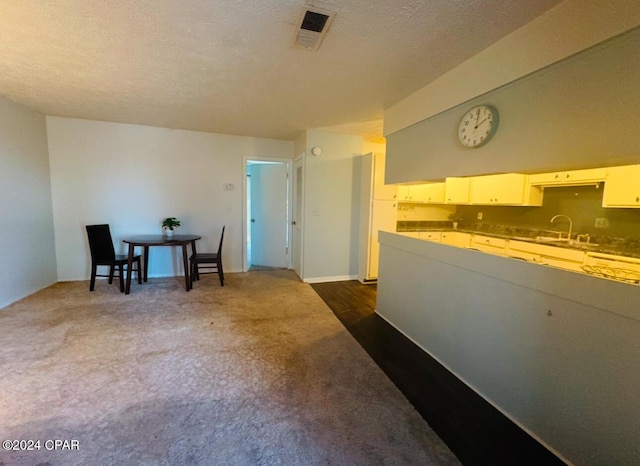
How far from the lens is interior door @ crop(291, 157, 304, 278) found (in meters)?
4.56

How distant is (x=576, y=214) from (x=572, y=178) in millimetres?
450

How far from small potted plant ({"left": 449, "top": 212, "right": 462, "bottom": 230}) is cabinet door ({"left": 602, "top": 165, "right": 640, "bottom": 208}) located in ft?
6.69

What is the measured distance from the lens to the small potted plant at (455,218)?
4.29 m

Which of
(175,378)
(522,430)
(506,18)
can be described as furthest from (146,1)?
(522,430)

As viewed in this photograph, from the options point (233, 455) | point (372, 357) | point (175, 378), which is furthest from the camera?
point (372, 357)

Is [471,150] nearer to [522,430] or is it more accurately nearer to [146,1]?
[522,430]

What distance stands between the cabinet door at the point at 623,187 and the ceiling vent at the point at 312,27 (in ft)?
8.13

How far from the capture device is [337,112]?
3.29 metres

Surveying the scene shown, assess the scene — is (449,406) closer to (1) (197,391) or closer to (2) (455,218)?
(1) (197,391)

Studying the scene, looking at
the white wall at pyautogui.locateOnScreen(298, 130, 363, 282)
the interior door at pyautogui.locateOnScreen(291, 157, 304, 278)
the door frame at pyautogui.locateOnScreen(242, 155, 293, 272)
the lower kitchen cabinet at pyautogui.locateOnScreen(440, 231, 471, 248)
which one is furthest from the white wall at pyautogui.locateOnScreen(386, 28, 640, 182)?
the door frame at pyautogui.locateOnScreen(242, 155, 293, 272)

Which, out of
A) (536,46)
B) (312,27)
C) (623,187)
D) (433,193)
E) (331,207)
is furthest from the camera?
(331,207)

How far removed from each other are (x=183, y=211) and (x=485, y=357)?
15.1ft

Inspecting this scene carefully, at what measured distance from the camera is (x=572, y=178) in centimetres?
250

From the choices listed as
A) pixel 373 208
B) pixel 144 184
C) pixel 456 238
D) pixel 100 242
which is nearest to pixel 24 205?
pixel 100 242
